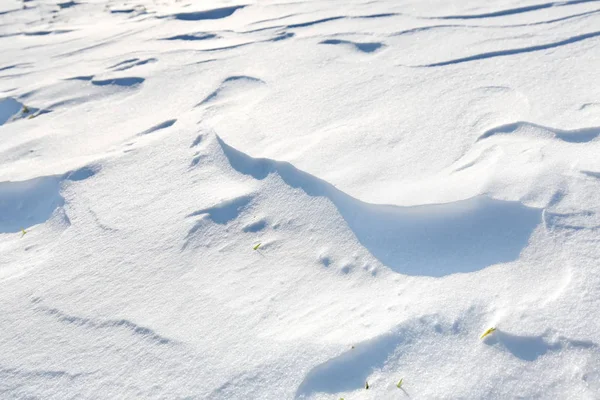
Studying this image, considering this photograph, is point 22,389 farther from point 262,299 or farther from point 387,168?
point 387,168

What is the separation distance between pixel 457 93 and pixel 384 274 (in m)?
0.90

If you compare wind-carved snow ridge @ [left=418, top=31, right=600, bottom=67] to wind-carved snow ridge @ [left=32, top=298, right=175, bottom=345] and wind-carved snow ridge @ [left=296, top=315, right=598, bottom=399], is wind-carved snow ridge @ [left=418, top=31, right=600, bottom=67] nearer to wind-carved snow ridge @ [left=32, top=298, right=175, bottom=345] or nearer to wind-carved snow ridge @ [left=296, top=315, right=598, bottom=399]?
wind-carved snow ridge @ [left=296, top=315, right=598, bottom=399]

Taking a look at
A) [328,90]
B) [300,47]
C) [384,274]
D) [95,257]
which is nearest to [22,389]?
[95,257]

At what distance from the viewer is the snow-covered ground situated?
3.66 ft

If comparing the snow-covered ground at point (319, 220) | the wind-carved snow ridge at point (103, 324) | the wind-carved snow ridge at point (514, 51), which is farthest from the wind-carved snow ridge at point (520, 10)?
the wind-carved snow ridge at point (103, 324)

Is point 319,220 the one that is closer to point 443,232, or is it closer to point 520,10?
point 443,232

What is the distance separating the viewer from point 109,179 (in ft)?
5.96

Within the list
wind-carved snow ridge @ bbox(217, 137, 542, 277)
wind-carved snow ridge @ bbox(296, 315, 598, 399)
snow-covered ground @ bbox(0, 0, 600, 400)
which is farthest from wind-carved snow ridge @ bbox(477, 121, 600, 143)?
wind-carved snow ridge @ bbox(296, 315, 598, 399)

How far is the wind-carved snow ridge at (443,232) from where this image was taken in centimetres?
128

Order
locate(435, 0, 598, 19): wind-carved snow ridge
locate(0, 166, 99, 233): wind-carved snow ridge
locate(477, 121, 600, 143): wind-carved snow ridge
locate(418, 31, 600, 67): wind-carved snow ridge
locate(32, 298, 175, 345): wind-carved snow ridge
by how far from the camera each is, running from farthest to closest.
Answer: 1. locate(435, 0, 598, 19): wind-carved snow ridge
2. locate(418, 31, 600, 67): wind-carved snow ridge
3. locate(0, 166, 99, 233): wind-carved snow ridge
4. locate(477, 121, 600, 143): wind-carved snow ridge
5. locate(32, 298, 175, 345): wind-carved snow ridge

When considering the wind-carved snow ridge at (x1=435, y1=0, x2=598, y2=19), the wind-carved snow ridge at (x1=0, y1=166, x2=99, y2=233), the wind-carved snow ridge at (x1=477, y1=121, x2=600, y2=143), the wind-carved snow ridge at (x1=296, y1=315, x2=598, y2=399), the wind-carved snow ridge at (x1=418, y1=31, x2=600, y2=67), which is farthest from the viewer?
the wind-carved snow ridge at (x1=435, y1=0, x2=598, y2=19)

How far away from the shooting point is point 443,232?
1.35 meters

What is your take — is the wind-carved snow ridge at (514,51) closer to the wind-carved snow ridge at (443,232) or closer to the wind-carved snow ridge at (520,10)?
the wind-carved snow ridge at (520,10)

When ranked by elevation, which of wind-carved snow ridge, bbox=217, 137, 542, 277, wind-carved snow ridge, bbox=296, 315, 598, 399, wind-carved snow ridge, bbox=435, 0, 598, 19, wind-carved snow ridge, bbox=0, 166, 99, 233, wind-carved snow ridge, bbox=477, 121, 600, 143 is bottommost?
wind-carved snow ridge, bbox=0, 166, 99, 233
